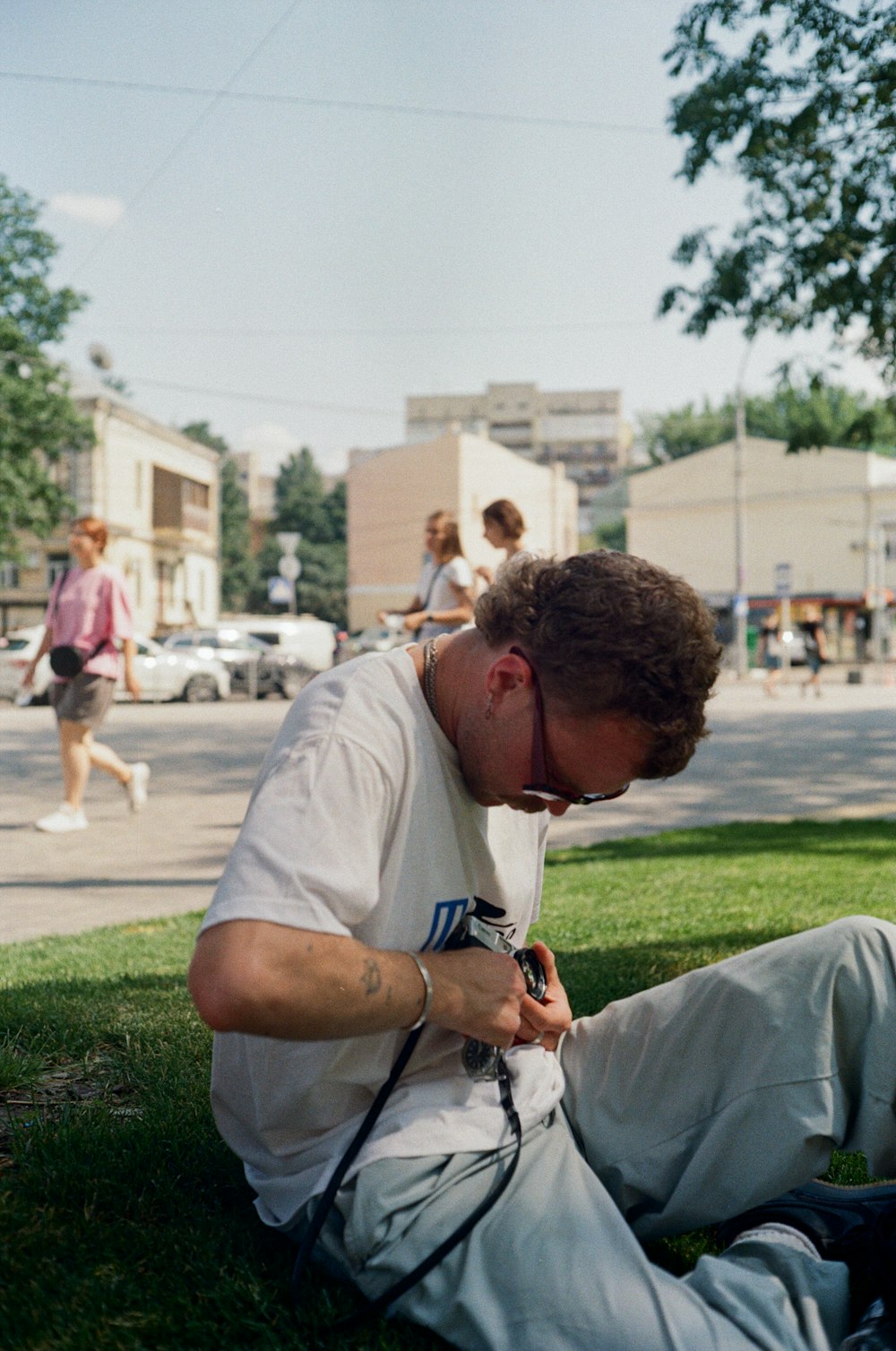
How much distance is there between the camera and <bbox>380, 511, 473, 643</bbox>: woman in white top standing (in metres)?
9.45

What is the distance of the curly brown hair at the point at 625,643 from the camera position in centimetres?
193

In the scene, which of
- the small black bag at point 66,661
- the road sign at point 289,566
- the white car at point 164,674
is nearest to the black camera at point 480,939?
the small black bag at point 66,661

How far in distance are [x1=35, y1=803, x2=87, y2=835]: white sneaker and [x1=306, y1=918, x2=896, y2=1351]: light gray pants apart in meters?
7.62

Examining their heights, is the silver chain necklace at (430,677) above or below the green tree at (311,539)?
below

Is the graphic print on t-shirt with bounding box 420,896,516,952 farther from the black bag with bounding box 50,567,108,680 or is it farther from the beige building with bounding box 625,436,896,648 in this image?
the beige building with bounding box 625,436,896,648

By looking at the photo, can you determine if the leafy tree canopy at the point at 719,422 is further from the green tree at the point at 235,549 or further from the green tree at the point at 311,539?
the green tree at the point at 235,549

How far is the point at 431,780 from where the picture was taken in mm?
2072

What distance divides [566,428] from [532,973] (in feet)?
375

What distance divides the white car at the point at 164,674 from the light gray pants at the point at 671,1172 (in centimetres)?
2657

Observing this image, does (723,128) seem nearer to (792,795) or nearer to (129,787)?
(792,795)

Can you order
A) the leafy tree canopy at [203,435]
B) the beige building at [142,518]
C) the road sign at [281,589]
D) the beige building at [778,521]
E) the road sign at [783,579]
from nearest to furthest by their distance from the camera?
the road sign at [281,589]
the road sign at [783,579]
the beige building at [142,518]
the beige building at [778,521]
the leafy tree canopy at [203,435]

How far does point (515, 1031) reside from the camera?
7.00 feet

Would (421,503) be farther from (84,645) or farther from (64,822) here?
(84,645)

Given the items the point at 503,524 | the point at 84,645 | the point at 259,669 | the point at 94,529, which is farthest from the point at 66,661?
the point at 259,669
